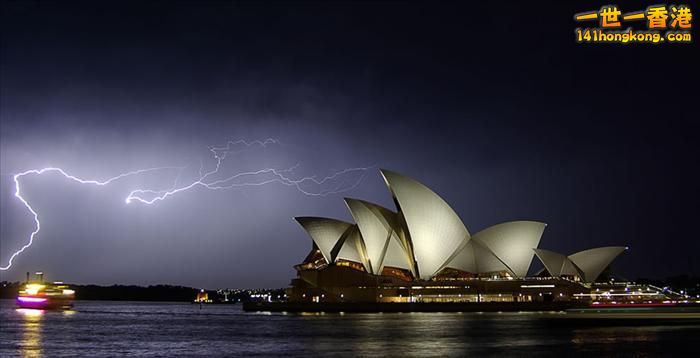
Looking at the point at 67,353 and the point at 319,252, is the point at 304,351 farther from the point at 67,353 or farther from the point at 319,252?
the point at 319,252

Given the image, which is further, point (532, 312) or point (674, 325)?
point (532, 312)

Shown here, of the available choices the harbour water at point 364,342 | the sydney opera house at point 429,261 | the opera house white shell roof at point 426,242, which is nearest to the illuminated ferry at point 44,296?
the sydney opera house at point 429,261

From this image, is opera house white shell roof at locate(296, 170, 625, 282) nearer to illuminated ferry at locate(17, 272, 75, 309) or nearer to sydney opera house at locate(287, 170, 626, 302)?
sydney opera house at locate(287, 170, 626, 302)

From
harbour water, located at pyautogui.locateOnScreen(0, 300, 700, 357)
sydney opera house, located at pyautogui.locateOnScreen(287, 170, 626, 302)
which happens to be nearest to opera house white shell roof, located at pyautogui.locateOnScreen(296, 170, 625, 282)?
sydney opera house, located at pyautogui.locateOnScreen(287, 170, 626, 302)

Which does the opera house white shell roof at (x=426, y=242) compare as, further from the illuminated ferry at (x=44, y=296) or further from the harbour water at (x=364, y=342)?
the illuminated ferry at (x=44, y=296)

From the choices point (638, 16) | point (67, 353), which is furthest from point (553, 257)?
point (67, 353)
